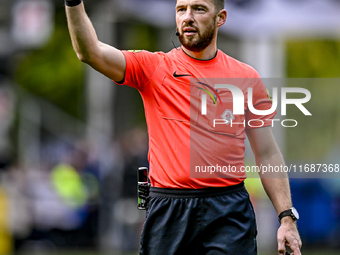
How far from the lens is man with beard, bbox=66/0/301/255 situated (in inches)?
153

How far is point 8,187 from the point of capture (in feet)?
36.7

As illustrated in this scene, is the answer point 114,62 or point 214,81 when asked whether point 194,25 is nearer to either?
point 214,81

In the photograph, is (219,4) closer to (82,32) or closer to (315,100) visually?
(82,32)

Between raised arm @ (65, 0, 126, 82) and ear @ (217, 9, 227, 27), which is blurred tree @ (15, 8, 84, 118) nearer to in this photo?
ear @ (217, 9, 227, 27)

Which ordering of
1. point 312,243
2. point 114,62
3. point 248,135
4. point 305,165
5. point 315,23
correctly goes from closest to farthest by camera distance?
point 114,62, point 248,135, point 315,23, point 312,243, point 305,165

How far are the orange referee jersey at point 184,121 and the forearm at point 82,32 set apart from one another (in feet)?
1.12

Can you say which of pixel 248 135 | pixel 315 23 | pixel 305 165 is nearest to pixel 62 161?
pixel 305 165

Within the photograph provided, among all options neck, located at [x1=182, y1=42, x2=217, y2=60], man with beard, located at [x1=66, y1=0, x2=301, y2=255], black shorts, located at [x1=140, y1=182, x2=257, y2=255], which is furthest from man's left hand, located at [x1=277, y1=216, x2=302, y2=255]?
neck, located at [x1=182, y1=42, x2=217, y2=60]

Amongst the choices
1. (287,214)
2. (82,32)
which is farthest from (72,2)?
(287,214)

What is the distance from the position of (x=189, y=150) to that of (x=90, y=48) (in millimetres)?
999

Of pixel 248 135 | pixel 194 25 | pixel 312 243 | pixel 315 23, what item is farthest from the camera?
pixel 312 243

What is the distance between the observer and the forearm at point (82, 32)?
11.3ft

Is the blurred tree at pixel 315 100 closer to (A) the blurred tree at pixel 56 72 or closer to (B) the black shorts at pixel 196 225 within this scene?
(B) the black shorts at pixel 196 225

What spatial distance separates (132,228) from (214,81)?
772 cm
